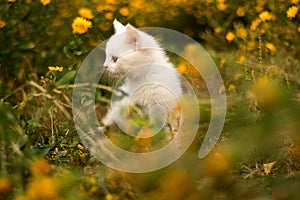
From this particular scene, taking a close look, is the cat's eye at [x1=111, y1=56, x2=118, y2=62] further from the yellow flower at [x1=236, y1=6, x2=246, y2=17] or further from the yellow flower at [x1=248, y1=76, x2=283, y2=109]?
the yellow flower at [x1=248, y1=76, x2=283, y2=109]

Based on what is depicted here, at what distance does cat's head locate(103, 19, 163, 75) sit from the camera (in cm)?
278

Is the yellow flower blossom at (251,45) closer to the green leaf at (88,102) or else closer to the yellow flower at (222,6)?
the yellow flower at (222,6)

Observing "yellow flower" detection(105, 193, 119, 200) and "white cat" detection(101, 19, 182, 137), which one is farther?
"white cat" detection(101, 19, 182, 137)

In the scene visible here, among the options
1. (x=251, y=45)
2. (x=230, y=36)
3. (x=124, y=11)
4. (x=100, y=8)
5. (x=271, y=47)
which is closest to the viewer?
(x=271, y=47)

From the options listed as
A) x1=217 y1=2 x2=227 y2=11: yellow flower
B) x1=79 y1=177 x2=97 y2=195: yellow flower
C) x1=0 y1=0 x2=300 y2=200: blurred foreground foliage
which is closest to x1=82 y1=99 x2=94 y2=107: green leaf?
x1=0 y1=0 x2=300 y2=200: blurred foreground foliage

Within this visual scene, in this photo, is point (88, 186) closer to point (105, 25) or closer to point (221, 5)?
point (105, 25)

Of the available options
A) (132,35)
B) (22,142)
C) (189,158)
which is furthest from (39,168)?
(132,35)

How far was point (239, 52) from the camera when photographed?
347 centimetres

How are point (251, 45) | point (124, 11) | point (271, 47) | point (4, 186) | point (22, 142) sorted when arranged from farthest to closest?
point (124, 11) < point (251, 45) < point (271, 47) < point (22, 142) < point (4, 186)

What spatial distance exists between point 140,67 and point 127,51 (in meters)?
0.12

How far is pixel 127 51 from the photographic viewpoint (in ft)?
9.27

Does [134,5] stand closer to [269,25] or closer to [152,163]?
[269,25]

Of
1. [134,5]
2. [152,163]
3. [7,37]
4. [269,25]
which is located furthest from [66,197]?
[134,5]

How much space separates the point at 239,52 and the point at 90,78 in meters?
1.17
